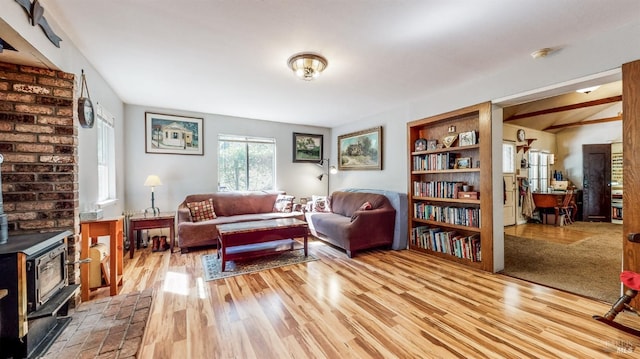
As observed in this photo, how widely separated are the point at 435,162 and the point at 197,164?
13.2 ft

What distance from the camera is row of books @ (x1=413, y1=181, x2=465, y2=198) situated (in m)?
3.32

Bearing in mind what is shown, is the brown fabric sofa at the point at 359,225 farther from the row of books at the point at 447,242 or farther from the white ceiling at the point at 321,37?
the white ceiling at the point at 321,37

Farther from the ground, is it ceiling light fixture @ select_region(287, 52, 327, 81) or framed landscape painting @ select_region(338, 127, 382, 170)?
ceiling light fixture @ select_region(287, 52, 327, 81)

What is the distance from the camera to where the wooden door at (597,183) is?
592 centimetres

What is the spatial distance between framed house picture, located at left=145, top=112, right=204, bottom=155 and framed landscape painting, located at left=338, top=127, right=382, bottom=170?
283cm

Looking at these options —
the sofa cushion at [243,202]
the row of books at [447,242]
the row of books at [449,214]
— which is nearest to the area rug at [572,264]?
the row of books at [447,242]

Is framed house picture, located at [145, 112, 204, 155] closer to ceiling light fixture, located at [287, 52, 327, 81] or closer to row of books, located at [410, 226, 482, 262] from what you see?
ceiling light fixture, located at [287, 52, 327, 81]

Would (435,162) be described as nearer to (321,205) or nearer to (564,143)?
(321,205)

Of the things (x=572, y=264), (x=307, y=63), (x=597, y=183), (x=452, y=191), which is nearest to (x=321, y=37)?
(x=307, y=63)

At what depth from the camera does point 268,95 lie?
3.56m

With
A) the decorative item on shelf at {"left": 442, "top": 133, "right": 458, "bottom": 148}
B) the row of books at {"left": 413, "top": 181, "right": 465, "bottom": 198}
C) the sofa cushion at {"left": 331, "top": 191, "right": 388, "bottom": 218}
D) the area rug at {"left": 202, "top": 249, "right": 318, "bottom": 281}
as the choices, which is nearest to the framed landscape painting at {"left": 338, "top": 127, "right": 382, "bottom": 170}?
the sofa cushion at {"left": 331, "top": 191, "right": 388, "bottom": 218}

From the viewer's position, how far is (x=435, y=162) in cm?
354

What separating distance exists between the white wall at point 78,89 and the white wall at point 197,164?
30 cm

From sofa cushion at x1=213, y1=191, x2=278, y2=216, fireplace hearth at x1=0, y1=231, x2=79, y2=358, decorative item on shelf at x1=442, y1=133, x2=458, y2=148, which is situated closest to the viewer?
fireplace hearth at x1=0, y1=231, x2=79, y2=358
